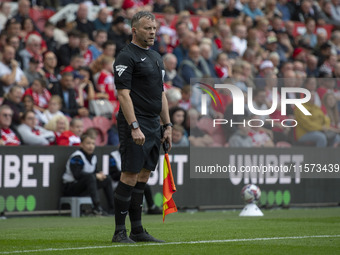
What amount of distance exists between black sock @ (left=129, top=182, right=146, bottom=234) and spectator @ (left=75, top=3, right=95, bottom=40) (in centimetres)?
1095

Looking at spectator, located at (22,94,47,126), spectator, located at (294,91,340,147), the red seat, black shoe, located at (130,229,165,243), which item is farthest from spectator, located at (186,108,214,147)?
black shoe, located at (130,229,165,243)

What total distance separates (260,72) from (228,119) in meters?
4.01

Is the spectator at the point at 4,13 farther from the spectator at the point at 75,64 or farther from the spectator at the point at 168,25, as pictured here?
the spectator at the point at 168,25

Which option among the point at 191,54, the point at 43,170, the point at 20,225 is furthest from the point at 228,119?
the point at 20,225

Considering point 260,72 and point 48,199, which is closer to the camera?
point 48,199

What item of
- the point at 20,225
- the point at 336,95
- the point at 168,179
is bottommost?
the point at 20,225

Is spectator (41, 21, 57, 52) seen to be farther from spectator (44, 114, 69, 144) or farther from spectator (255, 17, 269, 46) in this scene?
spectator (255, 17, 269, 46)

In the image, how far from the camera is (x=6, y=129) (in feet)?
46.5

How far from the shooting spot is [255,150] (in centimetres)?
1662

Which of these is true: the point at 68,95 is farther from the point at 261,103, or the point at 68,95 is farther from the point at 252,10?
the point at 252,10

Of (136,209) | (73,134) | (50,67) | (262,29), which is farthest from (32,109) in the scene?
(262,29)

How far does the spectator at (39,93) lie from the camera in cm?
1564

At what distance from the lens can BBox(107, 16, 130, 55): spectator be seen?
19.2 meters

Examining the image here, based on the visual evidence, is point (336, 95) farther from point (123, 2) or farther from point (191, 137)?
point (123, 2)
